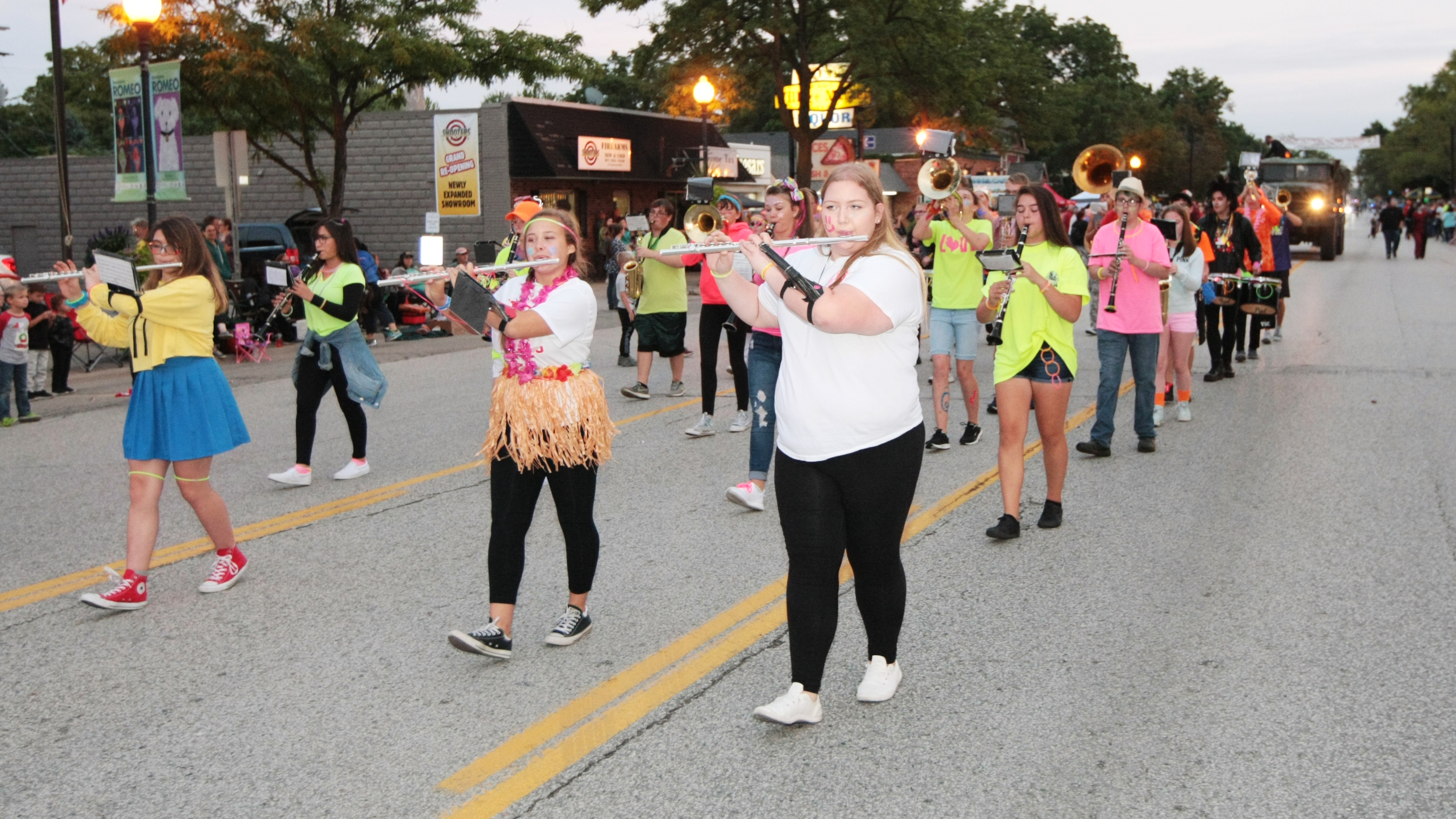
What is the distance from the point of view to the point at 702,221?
23.5 ft

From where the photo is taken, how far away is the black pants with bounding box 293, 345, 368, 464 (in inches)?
317

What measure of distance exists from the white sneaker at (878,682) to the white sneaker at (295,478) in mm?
5019

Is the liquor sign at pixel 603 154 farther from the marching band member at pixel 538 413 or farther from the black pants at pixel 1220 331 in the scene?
the marching band member at pixel 538 413

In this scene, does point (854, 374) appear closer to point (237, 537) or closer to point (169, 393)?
point (169, 393)

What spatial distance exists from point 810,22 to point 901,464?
2957 centimetres

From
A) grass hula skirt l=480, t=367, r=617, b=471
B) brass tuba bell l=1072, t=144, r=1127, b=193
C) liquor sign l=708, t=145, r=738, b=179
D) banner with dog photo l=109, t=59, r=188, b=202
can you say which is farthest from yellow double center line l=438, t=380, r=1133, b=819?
liquor sign l=708, t=145, r=738, b=179

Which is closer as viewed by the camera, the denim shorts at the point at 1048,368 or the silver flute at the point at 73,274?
the silver flute at the point at 73,274

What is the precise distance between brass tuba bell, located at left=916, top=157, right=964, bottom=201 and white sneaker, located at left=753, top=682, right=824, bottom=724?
193 inches

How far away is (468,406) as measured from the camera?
11875 millimetres

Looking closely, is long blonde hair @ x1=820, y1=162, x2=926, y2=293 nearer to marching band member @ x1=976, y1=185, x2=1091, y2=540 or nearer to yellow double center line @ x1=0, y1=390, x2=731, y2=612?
marching band member @ x1=976, y1=185, x2=1091, y2=540

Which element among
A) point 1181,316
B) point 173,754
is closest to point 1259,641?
point 173,754

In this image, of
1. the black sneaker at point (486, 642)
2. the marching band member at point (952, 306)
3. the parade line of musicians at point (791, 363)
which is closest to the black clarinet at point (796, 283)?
the parade line of musicians at point (791, 363)

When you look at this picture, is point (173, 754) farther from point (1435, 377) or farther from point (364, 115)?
point (364, 115)

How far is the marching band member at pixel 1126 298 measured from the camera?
8594mm
